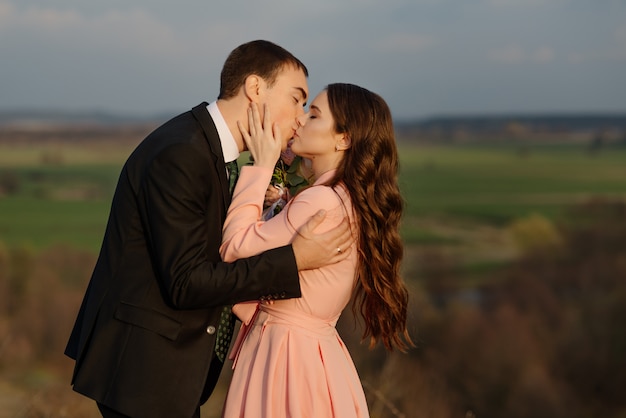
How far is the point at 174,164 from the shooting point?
2844mm

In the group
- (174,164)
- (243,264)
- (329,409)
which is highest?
(174,164)

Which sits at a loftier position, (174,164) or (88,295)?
(174,164)

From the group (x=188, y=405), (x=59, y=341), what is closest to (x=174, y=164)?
(x=188, y=405)

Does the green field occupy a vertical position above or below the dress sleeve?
below

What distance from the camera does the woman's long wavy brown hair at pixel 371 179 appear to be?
3.05 m

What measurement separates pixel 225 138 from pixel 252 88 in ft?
0.74

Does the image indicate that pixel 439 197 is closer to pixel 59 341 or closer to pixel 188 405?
pixel 59 341

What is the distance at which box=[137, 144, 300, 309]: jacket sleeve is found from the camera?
2775 millimetres

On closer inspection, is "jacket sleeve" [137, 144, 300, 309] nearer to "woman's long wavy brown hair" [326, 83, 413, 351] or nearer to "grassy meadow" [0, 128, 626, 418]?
"woman's long wavy brown hair" [326, 83, 413, 351]

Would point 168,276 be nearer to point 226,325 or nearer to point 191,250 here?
point 191,250

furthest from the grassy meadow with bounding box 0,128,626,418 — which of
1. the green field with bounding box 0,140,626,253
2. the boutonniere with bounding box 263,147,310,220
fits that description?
the boutonniere with bounding box 263,147,310,220

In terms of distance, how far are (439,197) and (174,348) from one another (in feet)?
277

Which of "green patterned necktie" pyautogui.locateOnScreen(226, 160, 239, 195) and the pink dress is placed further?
"green patterned necktie" pyautogui.locateOnScreen(226, 160, 239, 195)

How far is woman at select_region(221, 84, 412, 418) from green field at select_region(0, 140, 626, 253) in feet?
171
